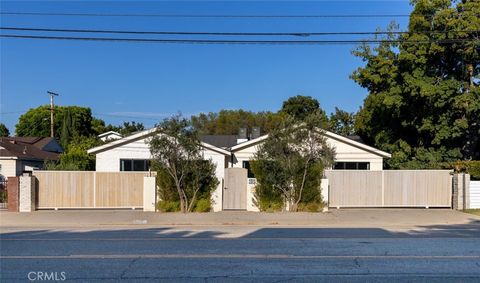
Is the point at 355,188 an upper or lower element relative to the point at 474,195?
upper

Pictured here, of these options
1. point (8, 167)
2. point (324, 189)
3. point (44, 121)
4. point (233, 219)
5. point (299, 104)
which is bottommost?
point (233, 219)

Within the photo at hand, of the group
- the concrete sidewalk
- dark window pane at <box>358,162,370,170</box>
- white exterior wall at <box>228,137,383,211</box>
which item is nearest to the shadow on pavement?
the concrete sidewalk

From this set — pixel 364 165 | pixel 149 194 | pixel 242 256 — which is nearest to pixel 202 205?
pixel 149 194

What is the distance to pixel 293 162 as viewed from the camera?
72.2ft

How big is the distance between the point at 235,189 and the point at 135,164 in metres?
7.81

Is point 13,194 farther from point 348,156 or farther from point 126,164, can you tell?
point 348,156

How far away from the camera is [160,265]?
9414 mm

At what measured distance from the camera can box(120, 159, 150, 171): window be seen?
29453mm

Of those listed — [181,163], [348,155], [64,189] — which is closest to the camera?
[181,163]

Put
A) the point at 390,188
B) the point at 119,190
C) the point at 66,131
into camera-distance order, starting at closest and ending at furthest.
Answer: the point at 119,190 < the point at 390,188 < the point at 66,131

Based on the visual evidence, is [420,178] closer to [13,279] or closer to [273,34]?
[273,34]

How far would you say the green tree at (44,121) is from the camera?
76125 millimetres

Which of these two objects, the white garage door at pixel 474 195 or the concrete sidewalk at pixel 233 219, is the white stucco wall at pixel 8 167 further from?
the white garage door at pixel 474 195

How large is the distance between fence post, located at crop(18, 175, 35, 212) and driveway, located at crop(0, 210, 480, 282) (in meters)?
4.94
